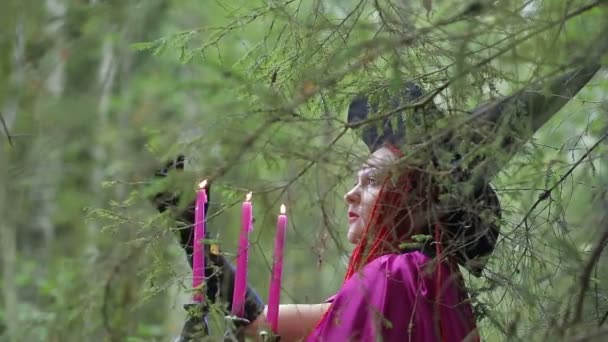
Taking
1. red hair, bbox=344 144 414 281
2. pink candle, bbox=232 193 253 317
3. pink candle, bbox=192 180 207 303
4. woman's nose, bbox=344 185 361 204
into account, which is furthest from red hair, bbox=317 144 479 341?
pink candle, bbox=192 180 207 303

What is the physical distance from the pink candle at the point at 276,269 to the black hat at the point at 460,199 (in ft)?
0.99

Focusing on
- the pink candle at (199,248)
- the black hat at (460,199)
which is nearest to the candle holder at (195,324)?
the pink candle at (199,248)

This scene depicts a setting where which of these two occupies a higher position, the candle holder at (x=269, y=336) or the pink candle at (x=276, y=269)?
the pink candle at (x=276, y=269)

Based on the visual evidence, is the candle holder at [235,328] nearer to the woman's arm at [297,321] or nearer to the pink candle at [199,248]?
the pink candle at [199,248]

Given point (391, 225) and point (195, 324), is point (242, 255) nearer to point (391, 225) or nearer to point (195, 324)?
point (195, 324)

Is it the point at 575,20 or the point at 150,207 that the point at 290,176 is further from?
the point at 575,20

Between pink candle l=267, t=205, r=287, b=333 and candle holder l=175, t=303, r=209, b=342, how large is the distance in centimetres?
17

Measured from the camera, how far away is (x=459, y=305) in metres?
2.46

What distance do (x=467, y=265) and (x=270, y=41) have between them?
999mm

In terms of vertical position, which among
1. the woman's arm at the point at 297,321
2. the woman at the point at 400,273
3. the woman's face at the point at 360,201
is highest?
the woman's face at the point at 360,201

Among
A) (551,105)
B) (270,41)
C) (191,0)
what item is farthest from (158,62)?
(551,105)

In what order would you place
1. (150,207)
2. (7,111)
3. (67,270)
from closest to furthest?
(67,270) → (150,207) → (7,111)

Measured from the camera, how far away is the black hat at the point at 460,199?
2.18 m

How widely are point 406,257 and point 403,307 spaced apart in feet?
0.55
